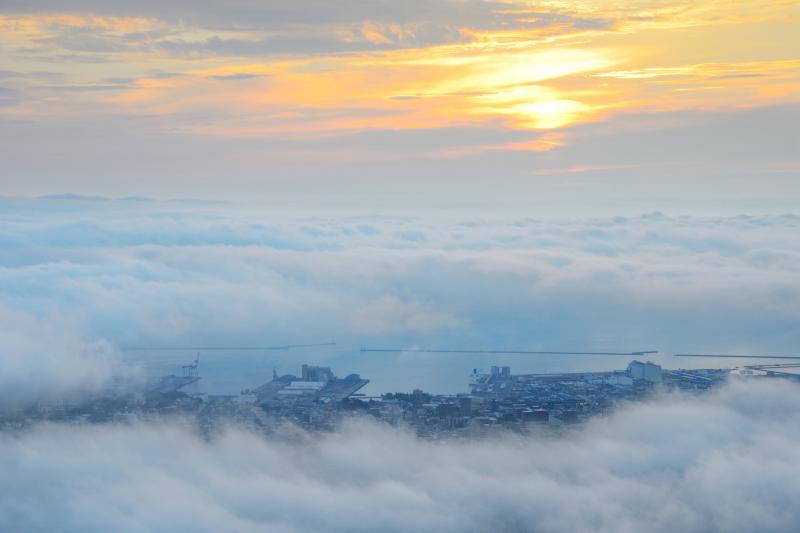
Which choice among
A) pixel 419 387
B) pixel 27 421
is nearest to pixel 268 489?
pixel 27 421

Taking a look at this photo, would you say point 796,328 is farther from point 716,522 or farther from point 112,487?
point 112,487

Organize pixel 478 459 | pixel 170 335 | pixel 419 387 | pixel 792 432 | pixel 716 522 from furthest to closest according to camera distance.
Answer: pixel 170 335 → pixel 419 387 → pixel 792 432 → pixel 478 459 → pixel 716 522

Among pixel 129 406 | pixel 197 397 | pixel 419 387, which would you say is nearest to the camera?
pixel 129 406

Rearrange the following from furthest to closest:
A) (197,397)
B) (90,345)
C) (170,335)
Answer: (170,335), (90,345), (197,397)

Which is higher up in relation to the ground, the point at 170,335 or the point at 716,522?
the point at 170,335

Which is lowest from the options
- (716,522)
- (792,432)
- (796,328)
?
(716,522)

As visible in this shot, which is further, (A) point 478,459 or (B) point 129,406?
(B) point 129,406

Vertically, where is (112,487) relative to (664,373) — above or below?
below

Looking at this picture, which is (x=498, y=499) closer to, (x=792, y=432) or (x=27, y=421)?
(x=792, y=432)

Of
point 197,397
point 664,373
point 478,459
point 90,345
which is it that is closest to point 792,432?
point 478,459
